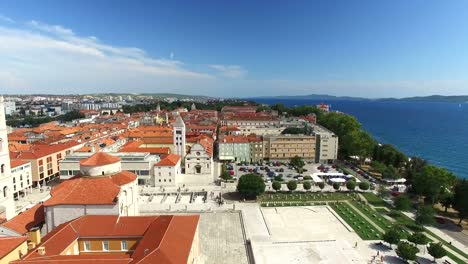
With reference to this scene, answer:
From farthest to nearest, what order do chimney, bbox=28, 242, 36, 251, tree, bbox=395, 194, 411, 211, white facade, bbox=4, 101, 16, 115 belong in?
white facade, bbox=4, 101, 16, 115 < tree, bbox=395, 194, 411, 211 < chimney, bbox=28, 242, 36, 251

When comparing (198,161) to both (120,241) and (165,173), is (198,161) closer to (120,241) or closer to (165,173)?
(165,173)

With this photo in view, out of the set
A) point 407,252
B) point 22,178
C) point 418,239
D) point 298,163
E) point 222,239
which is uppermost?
point 22,178

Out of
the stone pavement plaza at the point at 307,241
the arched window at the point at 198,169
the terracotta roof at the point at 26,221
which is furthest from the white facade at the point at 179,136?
the terracotta roof at the point at 26,221

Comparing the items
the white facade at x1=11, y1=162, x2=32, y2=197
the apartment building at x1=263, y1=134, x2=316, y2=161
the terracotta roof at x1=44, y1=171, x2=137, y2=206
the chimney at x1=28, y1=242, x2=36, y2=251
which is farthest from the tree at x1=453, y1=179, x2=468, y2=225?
the white facade at x1=11, y1=162, x2=32, y2=197

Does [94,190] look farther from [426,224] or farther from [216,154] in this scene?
[216,154]

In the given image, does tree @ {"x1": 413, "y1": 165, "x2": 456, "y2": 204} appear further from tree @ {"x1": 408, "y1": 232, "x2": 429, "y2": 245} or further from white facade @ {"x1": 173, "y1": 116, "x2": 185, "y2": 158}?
white facade @ {"x1": 173, "y1": 116, "x2": 185, "y2": 158}

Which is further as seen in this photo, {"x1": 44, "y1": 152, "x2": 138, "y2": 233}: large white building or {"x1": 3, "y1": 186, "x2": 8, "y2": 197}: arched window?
{"x1": 3, "y1": 186, "x2": 8, "y2": 197}: arched window

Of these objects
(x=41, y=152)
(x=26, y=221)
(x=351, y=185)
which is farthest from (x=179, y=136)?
(x=26, y=221)
